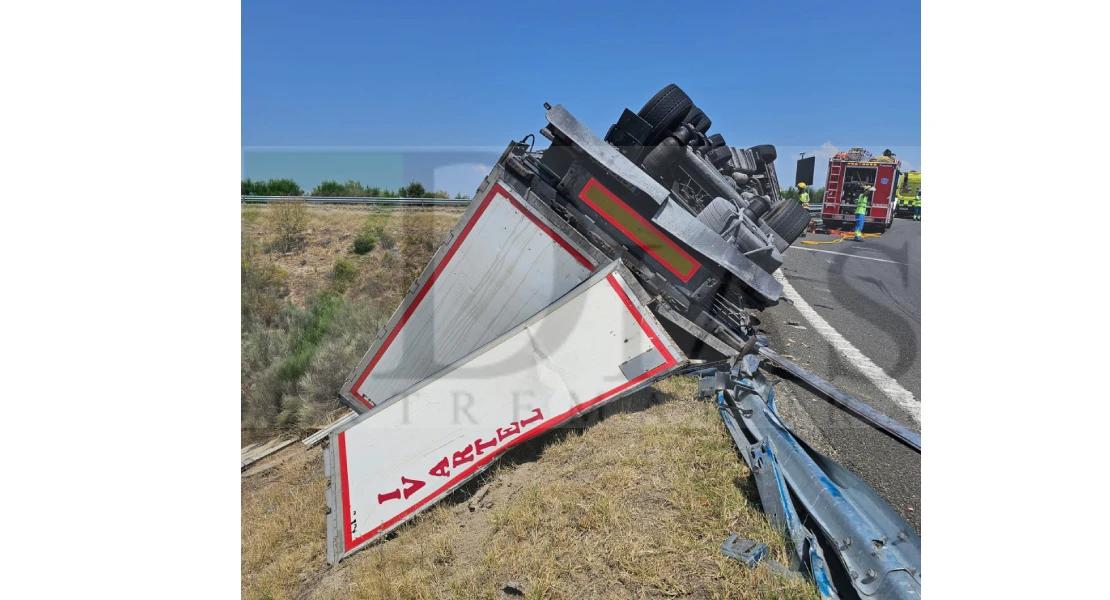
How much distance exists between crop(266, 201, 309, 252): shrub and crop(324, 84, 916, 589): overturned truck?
24.9ft

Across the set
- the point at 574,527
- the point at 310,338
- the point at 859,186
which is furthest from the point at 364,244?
the point at 859,186

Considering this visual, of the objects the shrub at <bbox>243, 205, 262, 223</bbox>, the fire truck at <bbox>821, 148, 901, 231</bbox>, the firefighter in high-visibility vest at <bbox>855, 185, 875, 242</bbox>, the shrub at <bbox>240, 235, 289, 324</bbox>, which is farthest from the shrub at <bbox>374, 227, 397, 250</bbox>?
the fire truck at <bbox>821, 148, 901, 231</bbox>

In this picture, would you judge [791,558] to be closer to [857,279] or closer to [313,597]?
[313,597]

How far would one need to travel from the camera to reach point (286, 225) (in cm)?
1073

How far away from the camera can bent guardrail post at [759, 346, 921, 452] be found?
2598mm

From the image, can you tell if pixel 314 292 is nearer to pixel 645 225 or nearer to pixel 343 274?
pixel 343 274

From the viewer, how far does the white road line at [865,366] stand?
3.72 m

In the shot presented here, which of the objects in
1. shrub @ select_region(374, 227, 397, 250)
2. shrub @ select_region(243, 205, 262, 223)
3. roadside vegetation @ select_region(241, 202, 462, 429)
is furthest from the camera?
shrub @ select_region(243, 205, 262, 223)

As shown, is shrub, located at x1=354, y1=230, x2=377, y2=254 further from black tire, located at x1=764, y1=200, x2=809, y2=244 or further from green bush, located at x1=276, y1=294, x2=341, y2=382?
black tire, located at x1=764, y1=200, x2=809, y2=244

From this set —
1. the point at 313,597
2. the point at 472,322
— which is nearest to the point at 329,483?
the point at 313,597

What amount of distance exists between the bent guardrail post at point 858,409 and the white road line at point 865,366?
57 cm

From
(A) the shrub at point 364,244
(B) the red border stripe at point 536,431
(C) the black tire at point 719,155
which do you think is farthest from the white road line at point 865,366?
(A) the shrub at point 364,244

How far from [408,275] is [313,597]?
6.83 m

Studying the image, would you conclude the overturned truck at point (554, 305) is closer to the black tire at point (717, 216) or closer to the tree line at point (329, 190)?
the black tire at point (717, 216)
